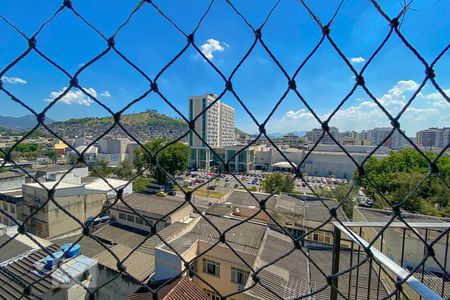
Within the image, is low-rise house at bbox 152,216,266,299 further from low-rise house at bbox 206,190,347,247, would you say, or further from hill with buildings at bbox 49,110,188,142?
hill with buildings at bbox 49,110,188,142

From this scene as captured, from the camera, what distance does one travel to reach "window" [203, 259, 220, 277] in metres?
4.70

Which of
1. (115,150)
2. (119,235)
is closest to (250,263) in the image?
(119,235)

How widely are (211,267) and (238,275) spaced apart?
0.62 m

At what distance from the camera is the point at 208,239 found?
4.98m

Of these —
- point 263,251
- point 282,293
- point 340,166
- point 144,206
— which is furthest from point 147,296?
point 340,166

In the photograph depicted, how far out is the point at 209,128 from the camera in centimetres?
2225

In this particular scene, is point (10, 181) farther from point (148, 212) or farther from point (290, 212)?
point (290, 212)

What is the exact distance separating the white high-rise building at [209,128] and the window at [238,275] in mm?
8702

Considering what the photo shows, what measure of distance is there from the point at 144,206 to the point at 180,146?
728 centimetres

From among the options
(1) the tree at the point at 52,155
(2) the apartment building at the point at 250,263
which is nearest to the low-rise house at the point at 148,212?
(2) the apartment building at the point at 250,263

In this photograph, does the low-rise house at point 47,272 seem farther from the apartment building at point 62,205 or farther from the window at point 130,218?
the window at point 130,218

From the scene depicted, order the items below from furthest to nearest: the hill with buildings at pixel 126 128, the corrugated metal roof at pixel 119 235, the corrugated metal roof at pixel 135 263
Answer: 1. the corrugated metal roof at pixel 119 235
2. the corrugated metal roof at pixel 135 263
3. the hill with buildings at pixel 126 128

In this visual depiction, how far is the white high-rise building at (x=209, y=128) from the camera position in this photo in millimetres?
17220

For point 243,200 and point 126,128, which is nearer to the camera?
point 126,128
